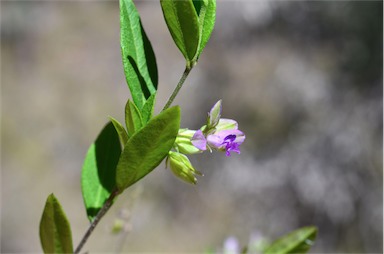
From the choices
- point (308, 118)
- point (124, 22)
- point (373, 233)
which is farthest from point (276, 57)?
point (124, 22)

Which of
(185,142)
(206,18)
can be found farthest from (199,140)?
(206,18)

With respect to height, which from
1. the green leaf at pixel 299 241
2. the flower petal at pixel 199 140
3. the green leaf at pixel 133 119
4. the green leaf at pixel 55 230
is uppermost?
the green leaf at pixel 133 119

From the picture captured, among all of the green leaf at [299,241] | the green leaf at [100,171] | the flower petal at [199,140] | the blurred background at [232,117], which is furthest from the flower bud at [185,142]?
the blurred background at [232,117]

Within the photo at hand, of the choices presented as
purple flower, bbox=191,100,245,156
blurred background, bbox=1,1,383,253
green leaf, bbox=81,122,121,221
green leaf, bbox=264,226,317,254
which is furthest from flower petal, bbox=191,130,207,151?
blurred background, bbox=1,1,383,253

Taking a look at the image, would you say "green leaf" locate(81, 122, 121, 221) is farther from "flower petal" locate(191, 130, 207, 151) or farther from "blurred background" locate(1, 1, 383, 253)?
"blurred background" locate(1, 1, 383, 253)

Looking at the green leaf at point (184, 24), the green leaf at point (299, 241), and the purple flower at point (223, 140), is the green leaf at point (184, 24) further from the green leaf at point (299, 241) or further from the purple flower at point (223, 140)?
the green leaf at point (299, 241)

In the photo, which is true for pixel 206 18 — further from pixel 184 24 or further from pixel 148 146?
pixel 148 146
